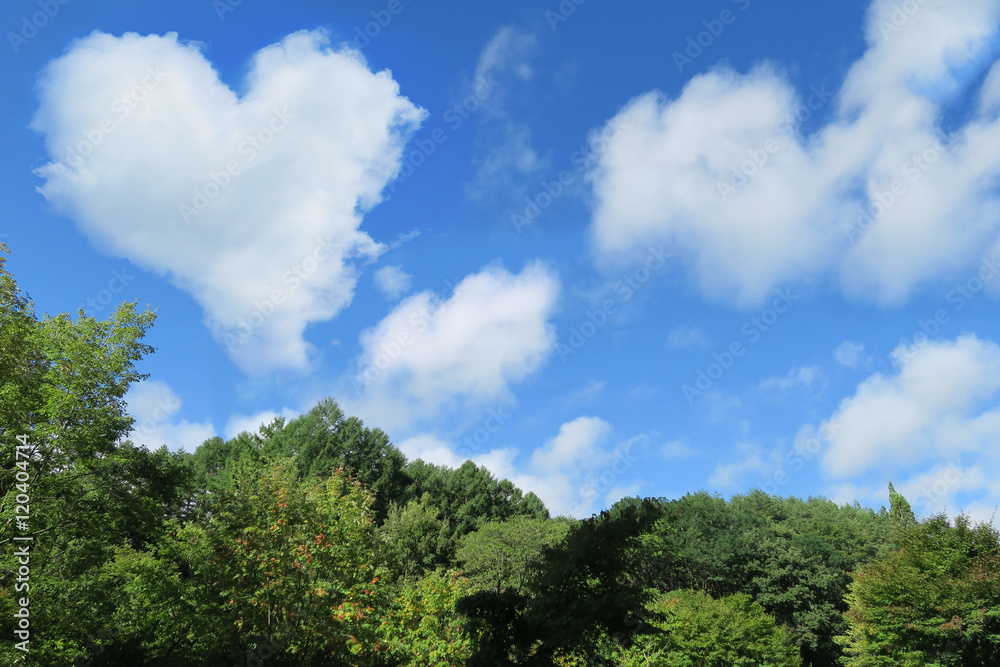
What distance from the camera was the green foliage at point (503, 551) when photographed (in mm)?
40875

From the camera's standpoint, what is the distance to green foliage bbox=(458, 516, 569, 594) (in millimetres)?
40875

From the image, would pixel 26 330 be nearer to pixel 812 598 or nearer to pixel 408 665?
pixel 408 665

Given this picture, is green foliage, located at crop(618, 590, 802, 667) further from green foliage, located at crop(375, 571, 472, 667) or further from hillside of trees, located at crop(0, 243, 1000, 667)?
hillside of trees, located at crop(0, 243, 1000, 667)

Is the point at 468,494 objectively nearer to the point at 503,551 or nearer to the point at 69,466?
the point at 503,551

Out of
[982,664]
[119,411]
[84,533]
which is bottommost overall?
[982,664]

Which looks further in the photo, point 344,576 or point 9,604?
point 344,576

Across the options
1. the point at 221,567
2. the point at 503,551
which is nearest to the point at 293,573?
the point at 221,567

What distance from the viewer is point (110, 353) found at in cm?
1448

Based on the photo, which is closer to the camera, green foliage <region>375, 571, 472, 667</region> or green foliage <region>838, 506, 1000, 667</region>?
green foliage <region>375, 571, 472, 667</region>

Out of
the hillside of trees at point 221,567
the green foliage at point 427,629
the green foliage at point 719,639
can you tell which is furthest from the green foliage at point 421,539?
the green foliage at point 427,629

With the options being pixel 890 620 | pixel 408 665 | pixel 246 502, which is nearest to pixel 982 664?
pixel 890 620

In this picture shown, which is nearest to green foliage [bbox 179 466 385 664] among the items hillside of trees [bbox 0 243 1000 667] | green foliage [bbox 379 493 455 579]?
hillside of trees [bbox 0 243 1000 667]

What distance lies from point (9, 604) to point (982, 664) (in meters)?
43.0

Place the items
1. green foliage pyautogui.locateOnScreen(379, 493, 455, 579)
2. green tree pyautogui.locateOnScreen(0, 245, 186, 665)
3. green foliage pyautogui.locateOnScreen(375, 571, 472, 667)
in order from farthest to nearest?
green foliage pyautogui.locateOnScreen(379, 493, 455, 579)
green foliage pyautogui.locateOnScreen(375, 571, 472, 667)
green tree pyautogui.locateOnScreen(0, 245, 186, 665)
